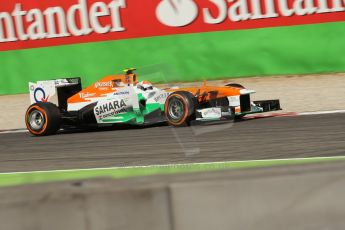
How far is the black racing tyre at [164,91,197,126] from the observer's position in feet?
37.9

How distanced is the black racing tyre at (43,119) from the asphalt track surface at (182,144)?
210 millimetres

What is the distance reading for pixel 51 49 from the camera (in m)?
18.4

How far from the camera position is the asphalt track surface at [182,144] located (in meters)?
9.23

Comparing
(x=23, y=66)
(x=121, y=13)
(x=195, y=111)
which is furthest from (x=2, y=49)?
(x=195, y=111)

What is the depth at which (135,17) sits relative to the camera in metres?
17.8

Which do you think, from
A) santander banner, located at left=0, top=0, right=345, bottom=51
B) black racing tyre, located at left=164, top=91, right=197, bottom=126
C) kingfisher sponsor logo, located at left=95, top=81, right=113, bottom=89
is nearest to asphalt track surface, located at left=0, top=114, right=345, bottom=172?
black racing tyre, located at left=164, top=91, right=197, bottom=126

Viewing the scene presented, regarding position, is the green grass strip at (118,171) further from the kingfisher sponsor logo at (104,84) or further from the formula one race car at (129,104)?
the kingfisher sponsor logo at (104,84)

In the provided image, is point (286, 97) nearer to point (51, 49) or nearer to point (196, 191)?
point (51, 49)

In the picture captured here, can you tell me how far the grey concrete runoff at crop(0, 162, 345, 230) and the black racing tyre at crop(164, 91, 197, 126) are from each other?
7.33 m

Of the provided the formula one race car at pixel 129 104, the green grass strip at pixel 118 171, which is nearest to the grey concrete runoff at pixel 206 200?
the green grass strip at pixel 118 171

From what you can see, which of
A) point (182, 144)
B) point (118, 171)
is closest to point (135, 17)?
point (182, 144)

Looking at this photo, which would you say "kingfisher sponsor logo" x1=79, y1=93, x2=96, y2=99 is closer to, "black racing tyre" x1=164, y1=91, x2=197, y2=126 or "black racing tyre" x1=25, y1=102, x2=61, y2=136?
"black racing tyre" x1=25, y1=102, x2=61, y2=136

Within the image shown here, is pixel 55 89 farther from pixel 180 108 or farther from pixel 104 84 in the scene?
pixel 180 108

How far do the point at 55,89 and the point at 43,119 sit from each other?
59 cm
